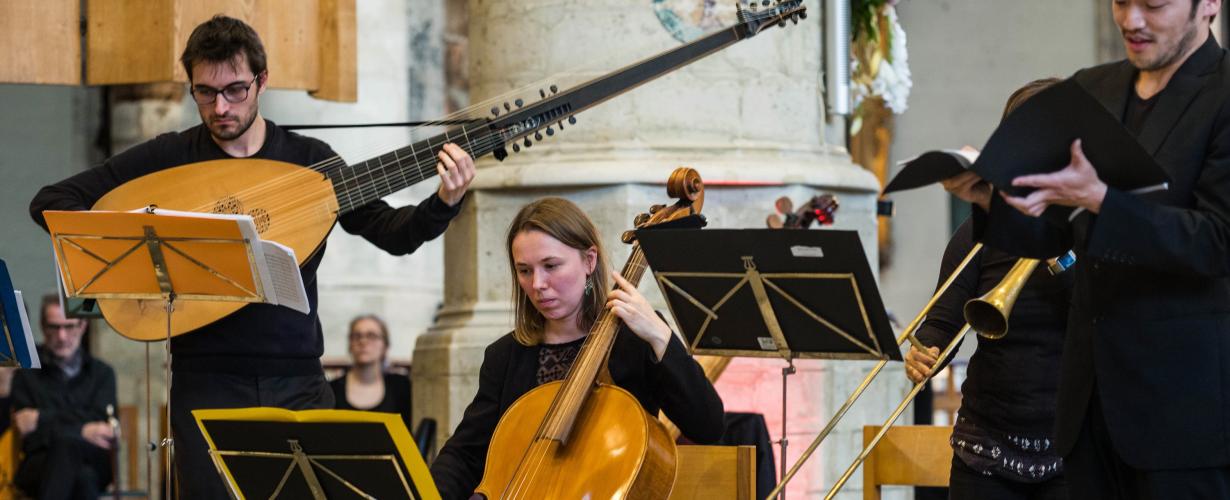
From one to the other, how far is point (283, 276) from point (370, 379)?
12.4 feet

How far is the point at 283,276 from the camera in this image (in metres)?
3.83

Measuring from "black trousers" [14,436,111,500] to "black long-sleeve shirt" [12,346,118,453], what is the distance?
38mm

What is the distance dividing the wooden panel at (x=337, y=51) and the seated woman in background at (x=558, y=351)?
91.3 inches

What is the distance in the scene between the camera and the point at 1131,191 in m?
2.81

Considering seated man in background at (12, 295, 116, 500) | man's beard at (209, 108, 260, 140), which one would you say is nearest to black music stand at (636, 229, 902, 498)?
man's beard at (209, 108, 260, 140)

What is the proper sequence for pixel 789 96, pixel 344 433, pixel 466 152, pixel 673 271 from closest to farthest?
pixel 344 433, pixel 673 271, pixel 466 152, pixel 789 96

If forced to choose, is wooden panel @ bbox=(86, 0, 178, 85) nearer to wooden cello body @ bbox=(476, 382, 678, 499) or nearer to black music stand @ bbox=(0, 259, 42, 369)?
black music stand @ bbox=(0, 259, 42, 369)

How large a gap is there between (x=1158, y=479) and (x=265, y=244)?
2001 mm

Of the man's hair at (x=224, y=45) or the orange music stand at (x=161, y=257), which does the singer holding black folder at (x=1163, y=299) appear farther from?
the man's hair at (x=224, y=45)

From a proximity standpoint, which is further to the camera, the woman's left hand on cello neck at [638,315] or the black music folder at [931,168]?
the woman's left hand on cello neck at [638,315]

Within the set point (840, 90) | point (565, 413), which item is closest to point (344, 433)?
point (565, 413)

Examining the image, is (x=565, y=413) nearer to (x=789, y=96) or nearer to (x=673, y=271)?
(x=673, y=271)

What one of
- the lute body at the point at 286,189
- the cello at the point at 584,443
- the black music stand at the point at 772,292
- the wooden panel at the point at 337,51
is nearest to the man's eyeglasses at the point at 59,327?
the wooden panel at the point at 337,51

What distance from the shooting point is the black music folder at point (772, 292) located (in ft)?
11.0
